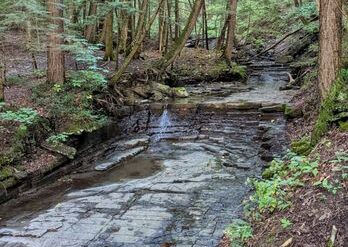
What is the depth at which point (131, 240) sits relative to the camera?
5.59 m

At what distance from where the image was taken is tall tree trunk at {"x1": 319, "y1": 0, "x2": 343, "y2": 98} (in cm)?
699

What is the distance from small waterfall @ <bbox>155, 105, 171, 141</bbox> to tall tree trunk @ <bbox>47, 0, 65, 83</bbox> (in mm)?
3225

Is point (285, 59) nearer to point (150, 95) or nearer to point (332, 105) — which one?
point (150, 95)

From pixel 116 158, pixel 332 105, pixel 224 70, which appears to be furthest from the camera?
pixel 224 70

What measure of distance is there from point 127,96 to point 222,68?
625 centimetres

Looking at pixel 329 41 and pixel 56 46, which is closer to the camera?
pixel 329 41

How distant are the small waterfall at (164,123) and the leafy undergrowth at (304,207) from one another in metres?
6.41

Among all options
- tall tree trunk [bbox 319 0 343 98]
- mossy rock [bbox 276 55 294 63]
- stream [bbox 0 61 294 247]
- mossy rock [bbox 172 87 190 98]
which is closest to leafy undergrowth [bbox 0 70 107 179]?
stream [bbox 0 61 294 247]

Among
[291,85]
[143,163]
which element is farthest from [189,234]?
[291,85]

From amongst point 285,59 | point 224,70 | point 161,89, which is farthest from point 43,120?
point 285,59

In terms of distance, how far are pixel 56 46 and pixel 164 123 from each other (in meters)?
3.90

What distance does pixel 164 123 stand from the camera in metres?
12.5

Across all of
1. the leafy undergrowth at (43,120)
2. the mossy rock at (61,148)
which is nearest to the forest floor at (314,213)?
the leafy undergrowth at (43,120)

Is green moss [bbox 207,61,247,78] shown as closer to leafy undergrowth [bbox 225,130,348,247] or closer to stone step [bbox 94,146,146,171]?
stone step [bbox 94,146,146,171]
